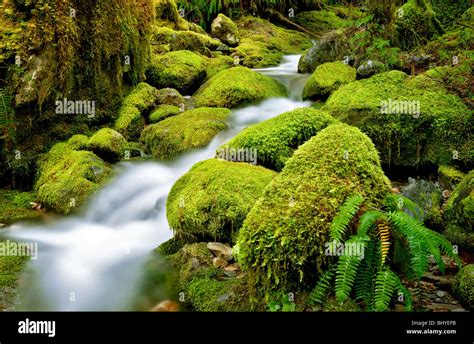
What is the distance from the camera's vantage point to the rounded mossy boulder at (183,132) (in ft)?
25.6

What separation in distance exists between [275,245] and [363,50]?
743 cm

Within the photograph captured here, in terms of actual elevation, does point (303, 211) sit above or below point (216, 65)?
below

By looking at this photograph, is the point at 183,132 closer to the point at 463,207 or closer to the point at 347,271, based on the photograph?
the point at 463,207

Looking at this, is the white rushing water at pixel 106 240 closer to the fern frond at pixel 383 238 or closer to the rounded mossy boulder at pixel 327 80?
the rounded mossy boulder at pixel 327 80

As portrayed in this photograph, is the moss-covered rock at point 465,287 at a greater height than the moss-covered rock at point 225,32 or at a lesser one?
lesser

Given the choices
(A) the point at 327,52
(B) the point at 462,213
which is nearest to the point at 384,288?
(B) the point at 462,213

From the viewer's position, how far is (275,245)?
335cm

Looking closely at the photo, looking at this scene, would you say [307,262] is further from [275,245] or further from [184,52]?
[184,52]

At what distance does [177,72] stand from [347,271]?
8471mm

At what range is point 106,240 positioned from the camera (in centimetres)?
592

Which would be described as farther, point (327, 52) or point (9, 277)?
point (327, 52)

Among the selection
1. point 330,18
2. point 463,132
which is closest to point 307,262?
point 463,132

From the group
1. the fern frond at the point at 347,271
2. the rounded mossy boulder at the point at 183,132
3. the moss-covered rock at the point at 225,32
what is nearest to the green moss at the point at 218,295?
the fern frond at the point at 347,271

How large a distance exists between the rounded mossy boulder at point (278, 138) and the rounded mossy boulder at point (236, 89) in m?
3.23
